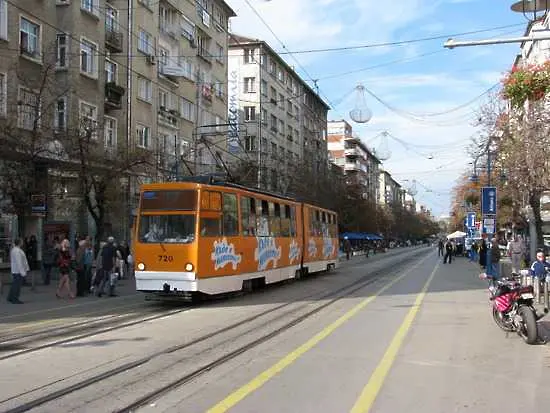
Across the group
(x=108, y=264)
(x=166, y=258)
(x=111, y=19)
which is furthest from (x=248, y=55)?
(x=166, y=258)

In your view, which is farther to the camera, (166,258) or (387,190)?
(387,190)

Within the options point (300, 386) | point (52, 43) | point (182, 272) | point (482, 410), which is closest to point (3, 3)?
point (52, 43)

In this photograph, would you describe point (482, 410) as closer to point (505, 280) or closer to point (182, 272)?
point (505, 280)

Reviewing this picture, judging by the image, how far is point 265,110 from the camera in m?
71.3

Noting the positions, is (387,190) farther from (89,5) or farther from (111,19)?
(89,5)

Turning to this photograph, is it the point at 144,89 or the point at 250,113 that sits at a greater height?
the point at 250,113

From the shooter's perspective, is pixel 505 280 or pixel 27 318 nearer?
pixel 505 280

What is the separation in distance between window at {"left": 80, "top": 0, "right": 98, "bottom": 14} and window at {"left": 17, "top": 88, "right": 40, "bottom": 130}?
8150 mm

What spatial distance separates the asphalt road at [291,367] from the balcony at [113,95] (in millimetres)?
22254

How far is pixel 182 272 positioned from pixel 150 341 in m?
5.50

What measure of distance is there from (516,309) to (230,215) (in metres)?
9.11

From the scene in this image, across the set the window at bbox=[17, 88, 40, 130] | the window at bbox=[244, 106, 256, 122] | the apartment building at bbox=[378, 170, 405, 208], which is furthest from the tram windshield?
the apartment building at bbox=[378, 170, 405, 208]

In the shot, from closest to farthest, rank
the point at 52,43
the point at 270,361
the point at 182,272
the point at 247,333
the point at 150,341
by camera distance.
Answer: the point at 270,361 → the point at 150,341 → the point at 247,333 → the point at 182,272 → the point at 52,43

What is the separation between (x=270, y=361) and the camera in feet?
30.8
